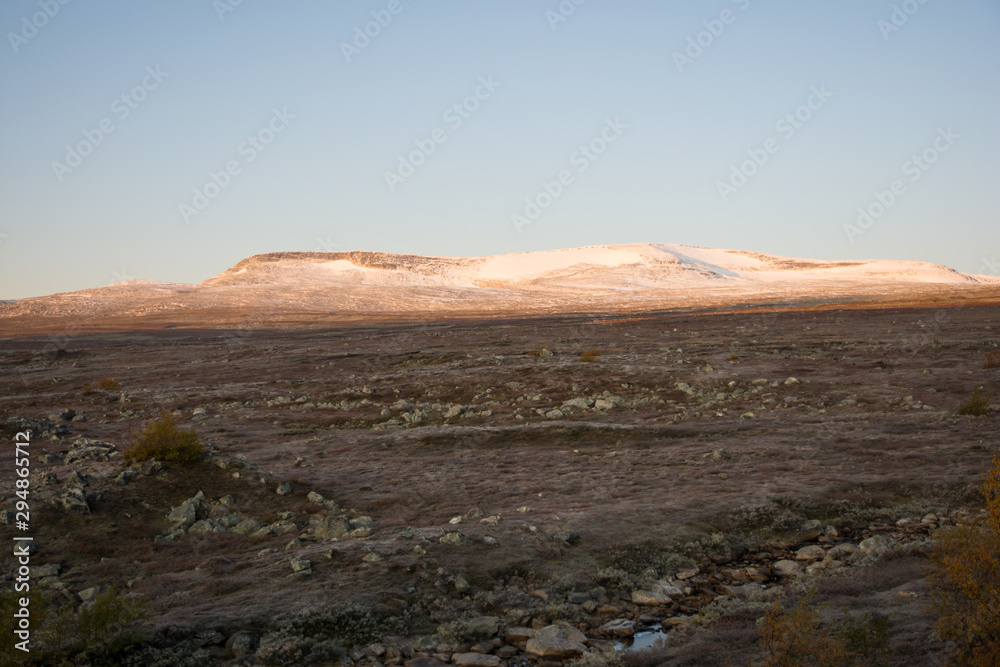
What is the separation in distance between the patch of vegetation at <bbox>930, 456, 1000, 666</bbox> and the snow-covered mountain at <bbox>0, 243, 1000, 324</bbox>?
7509 cm

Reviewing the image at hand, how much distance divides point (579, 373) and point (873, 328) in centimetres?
2028

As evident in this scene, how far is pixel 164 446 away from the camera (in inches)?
376

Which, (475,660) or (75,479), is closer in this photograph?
(475,660)

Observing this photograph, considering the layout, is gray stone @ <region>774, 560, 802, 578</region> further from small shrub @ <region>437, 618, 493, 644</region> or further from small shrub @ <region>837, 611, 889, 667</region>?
small shrub @ <region>437, 618, 493, 644</region>

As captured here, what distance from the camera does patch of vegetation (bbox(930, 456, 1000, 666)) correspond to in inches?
163

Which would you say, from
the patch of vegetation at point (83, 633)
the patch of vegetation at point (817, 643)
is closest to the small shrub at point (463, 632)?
the patch of vegetation at point (817, 643)

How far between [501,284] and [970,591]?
118565 millimetres

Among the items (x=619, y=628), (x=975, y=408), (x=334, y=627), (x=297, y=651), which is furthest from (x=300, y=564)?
(x=975, y=408)

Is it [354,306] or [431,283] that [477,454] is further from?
[431,283]

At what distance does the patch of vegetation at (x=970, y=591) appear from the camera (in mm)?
4152

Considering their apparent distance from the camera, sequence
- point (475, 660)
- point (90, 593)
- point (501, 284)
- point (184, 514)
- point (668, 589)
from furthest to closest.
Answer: point (501, 284) → point (184, 514) → point (668, 589) → point (90, 593) → point (475, 660)

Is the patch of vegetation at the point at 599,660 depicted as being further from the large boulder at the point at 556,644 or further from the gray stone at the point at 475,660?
the gray stone at the point at 475,660

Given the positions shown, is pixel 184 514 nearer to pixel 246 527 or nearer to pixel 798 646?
pixel 246 527

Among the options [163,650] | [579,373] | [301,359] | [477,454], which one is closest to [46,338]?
[301,359]
